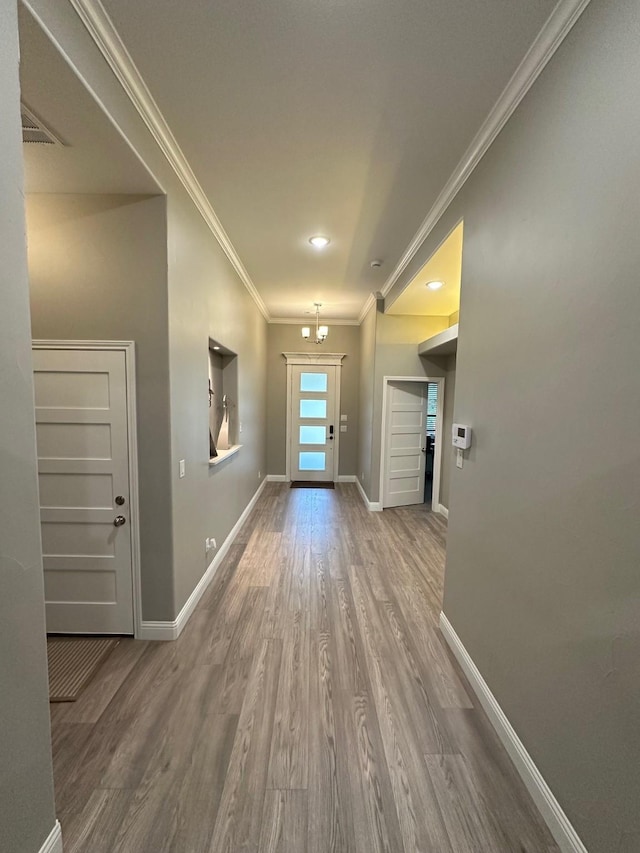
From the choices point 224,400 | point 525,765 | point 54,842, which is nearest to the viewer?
point 54,842

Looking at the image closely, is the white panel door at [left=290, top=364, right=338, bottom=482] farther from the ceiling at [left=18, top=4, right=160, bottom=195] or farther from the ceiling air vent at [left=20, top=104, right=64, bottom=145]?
the ceiling air vent at [left=20, top=104, right=64, bottom=145]

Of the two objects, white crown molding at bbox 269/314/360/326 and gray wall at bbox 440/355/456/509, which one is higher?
white crown molding at bbox 269/314/360/326

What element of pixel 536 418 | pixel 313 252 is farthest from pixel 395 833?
pixel 313 252

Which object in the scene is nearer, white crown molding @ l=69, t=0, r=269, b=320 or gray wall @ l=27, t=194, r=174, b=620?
white crown molding @ l=69, t=0, r=269, b=320

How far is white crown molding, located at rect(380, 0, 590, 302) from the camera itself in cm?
122

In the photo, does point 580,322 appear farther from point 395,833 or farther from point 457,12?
point 395,833

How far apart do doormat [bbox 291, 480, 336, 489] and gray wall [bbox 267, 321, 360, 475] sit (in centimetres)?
36

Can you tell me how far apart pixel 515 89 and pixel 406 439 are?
4.05 meters

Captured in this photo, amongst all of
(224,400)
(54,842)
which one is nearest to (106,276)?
(224,400)

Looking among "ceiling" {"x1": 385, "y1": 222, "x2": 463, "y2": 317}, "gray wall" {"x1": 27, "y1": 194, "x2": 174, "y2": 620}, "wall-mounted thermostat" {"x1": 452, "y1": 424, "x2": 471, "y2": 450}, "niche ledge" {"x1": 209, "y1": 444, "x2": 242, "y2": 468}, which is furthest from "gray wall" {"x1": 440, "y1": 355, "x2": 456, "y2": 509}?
"gray wall" {"x1": 27, "y1": 194, "x2": 174, "y2": 620}

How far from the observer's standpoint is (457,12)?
125 cm

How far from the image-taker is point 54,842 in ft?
3.72

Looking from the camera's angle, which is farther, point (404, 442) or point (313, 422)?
point (313, 422)

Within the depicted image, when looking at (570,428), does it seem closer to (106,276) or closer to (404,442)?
(106,276)
